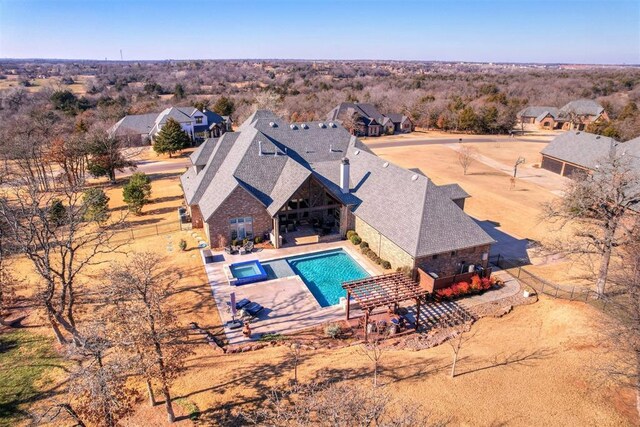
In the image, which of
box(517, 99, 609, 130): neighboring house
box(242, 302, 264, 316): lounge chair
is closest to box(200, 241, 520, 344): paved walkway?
box(242, 302, 264, 316): lounge chair

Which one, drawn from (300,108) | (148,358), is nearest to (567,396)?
(148,358)

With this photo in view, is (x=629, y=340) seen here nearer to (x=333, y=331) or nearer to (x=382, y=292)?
(x=382, y=292)

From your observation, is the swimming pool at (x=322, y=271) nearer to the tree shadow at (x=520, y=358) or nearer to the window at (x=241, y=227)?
the window at (x=241, y=227)

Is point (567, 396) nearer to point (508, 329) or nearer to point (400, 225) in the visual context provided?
point (508, 329)

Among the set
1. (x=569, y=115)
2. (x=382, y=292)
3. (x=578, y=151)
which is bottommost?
(x=382, y=292)

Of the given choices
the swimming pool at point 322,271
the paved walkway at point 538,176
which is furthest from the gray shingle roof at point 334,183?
the paved walkway at point 538,176

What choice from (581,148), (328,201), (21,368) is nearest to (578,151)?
(581,148)
